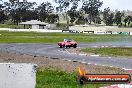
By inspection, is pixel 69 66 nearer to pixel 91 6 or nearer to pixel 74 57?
pixel 74 57

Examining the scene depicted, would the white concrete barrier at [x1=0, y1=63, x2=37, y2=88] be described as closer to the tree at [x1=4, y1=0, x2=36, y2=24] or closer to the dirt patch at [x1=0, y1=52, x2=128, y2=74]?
the dirt patch at [x1=0, y1=52, x2=128, y2=74]

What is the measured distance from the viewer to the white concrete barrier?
30.9ft

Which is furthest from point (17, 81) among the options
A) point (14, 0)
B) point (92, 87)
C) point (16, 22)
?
point (14, 0)

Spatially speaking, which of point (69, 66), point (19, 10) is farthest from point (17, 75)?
point (19, 10)

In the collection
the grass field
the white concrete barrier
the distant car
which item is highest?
the white concrete barrier

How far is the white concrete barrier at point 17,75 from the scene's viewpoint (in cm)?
942

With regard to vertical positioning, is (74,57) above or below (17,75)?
below

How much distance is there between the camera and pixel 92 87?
12688 mm

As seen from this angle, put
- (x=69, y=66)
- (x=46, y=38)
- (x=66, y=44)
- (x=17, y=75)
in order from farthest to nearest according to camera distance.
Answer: (x=46, y=38) < (x=66, y=44) < (x=69, y=66) < (x=17, y=75)

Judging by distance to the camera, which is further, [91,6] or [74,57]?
[91,6]

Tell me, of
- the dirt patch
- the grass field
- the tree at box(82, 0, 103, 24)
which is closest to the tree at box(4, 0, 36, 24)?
the tree at box(82, 0, 103, 24)

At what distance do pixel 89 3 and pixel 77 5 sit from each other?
27.6ft

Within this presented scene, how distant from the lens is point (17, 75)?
9555 millimetres

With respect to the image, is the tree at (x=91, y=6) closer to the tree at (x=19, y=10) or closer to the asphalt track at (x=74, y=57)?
the tree at (x=19, y=10)
